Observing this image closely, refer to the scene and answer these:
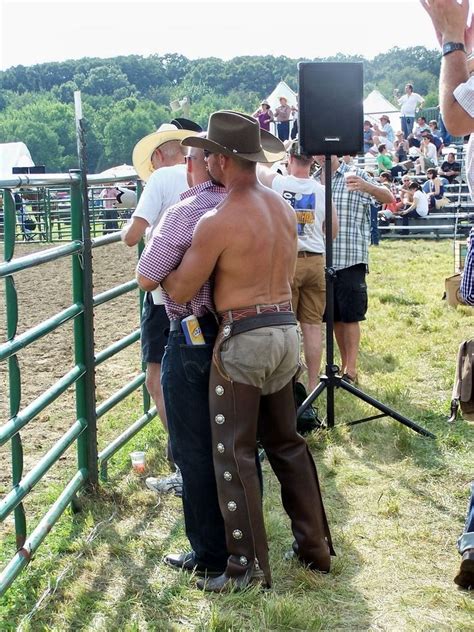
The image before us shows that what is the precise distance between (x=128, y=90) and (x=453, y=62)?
155183 mm

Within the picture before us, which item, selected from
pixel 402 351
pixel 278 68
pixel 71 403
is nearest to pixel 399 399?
pixel 402 351

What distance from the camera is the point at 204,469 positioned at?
3.90 m

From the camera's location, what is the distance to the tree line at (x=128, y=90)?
121 metres

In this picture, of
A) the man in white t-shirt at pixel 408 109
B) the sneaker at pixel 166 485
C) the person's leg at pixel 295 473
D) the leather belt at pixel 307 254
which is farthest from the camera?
the man in white t-shirt at pixel 408 109

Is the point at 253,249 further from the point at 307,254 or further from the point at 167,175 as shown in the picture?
the point at 307,254

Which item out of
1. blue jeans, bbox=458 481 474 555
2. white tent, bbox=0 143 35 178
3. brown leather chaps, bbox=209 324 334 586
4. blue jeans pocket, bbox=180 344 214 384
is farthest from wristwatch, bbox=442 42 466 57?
white tent, bbox=0 143 35 178

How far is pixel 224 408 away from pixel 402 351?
535 centimetres

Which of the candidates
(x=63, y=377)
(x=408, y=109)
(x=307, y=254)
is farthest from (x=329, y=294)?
(x=408, y=109)

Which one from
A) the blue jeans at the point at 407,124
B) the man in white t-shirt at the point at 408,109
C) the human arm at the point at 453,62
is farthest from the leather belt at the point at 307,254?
the blue jeans at the point at 407,124

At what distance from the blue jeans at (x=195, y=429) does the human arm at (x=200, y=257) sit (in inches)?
9.4

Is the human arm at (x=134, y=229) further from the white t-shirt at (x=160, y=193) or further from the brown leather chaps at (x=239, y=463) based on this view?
the brown leather chaps at (x=239, y=463)

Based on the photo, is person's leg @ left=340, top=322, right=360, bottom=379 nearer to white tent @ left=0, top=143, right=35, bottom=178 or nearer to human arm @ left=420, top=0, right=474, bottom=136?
human arm @ left=420, top=0, right=474, bottom=136

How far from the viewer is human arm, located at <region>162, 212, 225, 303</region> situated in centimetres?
362

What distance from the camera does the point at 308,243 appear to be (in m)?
6.84
